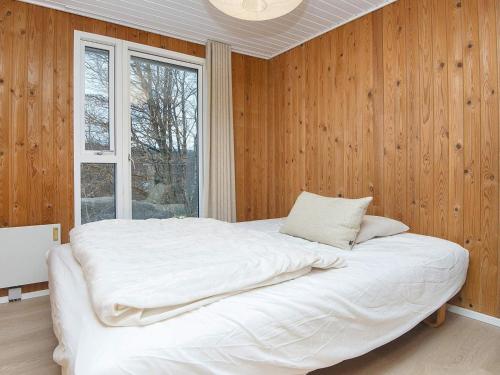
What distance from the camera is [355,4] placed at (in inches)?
105

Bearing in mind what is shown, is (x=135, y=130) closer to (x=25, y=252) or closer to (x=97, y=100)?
(x=97, y=100)

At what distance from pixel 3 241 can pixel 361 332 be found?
2613mm

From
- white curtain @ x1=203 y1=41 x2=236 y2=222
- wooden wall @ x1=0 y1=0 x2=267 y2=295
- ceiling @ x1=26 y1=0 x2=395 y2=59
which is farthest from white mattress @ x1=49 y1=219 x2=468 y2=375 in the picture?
ceiling @ x1=26 y1=0 x2=395 y2=59

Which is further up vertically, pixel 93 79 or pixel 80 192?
pixel 93 79

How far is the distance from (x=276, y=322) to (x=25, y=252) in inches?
91.2

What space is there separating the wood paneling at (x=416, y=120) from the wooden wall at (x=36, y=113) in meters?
2.18

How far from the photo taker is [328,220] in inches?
84.5

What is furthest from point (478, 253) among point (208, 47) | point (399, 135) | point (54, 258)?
point (208, 47)

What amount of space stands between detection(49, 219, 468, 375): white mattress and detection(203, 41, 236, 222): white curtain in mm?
1640

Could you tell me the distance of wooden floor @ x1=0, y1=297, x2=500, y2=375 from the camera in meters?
1.61

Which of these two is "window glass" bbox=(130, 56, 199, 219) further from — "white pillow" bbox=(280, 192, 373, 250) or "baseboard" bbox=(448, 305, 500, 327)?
"baseboard" bbox=(448, 305, 500, 327)

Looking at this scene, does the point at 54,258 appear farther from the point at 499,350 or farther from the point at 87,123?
the point at 499,350

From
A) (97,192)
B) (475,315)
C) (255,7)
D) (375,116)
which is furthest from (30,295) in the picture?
(475,315)

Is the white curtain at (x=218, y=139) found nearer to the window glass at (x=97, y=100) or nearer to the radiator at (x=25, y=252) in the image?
the window glass at (x=97, y=100)
